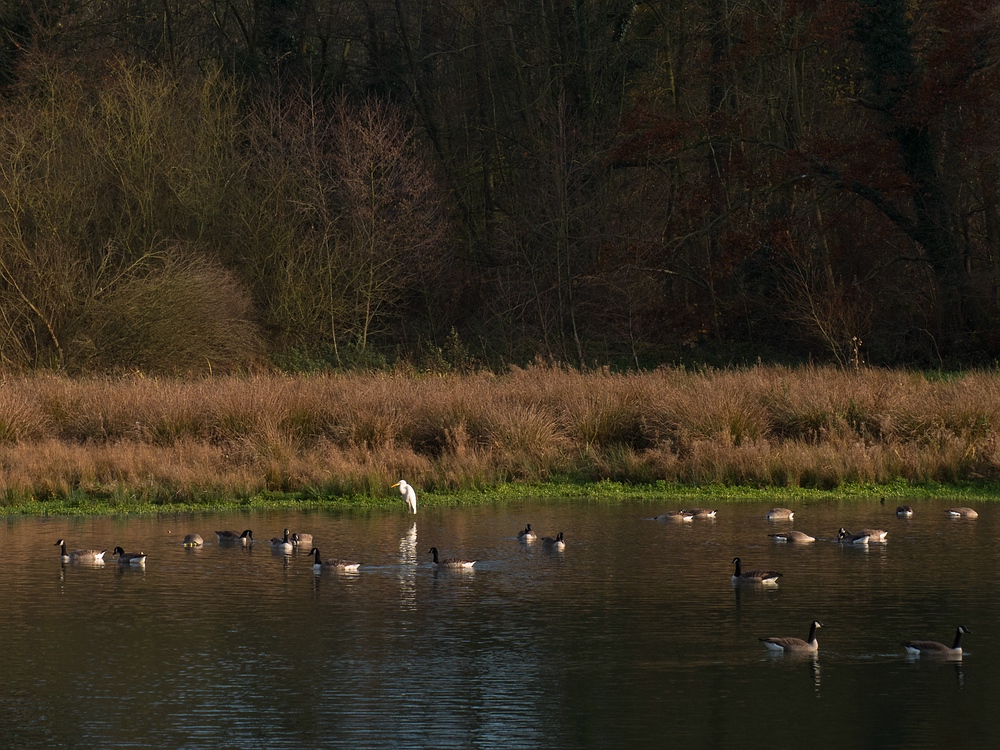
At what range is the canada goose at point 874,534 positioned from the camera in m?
17.0

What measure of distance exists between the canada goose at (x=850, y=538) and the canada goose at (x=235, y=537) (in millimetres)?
6956

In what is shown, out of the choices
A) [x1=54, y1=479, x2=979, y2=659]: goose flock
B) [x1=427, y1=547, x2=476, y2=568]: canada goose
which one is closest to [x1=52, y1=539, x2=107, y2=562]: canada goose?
[x1=54, y1=479, x2=979, y2=659]: goose flock

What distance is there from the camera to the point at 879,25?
38.0 meters

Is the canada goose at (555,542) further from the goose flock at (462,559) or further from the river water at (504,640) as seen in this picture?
the river water at (504,640)

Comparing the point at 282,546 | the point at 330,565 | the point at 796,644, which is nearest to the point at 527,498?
the point at 282,546

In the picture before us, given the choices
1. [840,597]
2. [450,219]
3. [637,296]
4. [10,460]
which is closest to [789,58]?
[637,296]

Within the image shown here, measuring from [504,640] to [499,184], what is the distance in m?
38.4

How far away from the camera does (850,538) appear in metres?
17.0

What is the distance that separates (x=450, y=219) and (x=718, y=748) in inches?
1597

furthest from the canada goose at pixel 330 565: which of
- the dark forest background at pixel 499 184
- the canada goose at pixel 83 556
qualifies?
the dark forest background at pixel 499 184

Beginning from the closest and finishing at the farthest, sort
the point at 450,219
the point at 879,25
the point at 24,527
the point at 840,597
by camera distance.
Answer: the point at 840,597 < the point at 24,527 < the point at 879,25 < the point at 450,219

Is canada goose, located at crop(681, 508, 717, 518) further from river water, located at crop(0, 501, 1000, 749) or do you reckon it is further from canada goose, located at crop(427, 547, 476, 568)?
canada goose, located at crop(427, 547, 476, 568)

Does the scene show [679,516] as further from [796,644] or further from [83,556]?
[83,556]

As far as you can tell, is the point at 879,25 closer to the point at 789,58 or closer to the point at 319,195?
the point at 789,58
